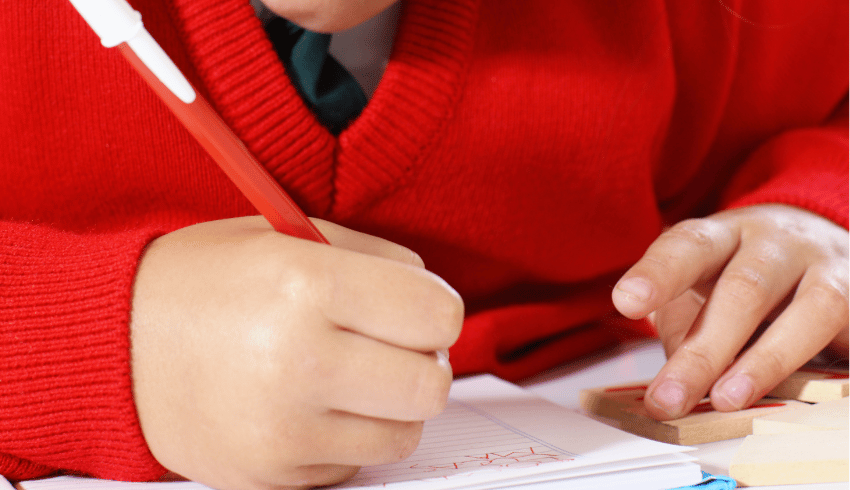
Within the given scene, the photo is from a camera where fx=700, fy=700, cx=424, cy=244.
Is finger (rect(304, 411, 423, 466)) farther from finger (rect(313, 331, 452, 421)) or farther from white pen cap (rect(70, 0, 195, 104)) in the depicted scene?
white pen cap (rect(70, 0, 195, 104))

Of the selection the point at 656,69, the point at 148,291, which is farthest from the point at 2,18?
the point at 656,69

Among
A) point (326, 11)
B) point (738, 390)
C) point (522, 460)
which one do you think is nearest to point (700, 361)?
point (738, 390)

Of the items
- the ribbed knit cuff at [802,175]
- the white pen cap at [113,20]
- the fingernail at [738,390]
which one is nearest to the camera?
the white pen cap at [113,20]

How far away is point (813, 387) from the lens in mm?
328

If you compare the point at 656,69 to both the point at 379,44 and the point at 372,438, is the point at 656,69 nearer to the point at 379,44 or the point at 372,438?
the point at 379,44

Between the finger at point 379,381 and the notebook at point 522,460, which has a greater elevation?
the finger at point 379,381

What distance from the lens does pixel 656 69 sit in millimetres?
425

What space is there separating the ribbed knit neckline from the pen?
107 mm

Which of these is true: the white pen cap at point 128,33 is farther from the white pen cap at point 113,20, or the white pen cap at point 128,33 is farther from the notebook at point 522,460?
the notebook at point 522,460

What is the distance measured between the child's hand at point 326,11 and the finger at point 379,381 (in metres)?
0.13

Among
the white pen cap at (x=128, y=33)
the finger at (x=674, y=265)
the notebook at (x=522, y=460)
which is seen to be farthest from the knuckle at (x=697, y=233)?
the white pen cap at (x=128, y=33)

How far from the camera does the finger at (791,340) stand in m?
0.32

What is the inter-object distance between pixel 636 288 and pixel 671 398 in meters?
0.05

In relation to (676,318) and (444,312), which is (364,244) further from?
(676,318)
